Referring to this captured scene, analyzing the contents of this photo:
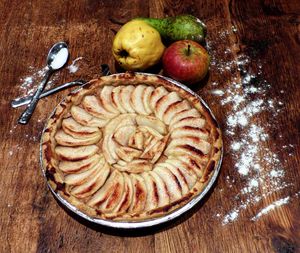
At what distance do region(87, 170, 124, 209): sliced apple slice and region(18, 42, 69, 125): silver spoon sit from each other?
72cm

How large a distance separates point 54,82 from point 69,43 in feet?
1.15

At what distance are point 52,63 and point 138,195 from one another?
1143 mm

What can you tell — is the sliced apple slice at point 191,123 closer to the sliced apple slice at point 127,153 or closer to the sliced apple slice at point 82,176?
the sliced apple slice at point 127,153

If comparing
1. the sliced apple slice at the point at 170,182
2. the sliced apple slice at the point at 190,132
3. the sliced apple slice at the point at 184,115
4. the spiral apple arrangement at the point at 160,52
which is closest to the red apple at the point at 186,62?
the spiral apple arrangement at the point at 160,52

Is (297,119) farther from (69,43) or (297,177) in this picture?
(69,43)

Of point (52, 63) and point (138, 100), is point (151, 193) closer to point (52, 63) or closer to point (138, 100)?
point (138, 100)

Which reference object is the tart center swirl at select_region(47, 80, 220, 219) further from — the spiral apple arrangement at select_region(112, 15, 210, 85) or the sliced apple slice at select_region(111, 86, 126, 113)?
the spiral apple arrangement at select_region(112, 15, 210, 85)

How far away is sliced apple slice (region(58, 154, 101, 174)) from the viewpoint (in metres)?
1.87

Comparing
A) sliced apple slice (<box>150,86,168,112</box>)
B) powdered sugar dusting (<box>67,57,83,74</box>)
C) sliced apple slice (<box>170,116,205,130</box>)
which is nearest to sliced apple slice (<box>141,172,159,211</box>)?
sliced apple slice (<box>170,116,205,130</box>)

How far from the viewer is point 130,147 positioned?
1954 mm

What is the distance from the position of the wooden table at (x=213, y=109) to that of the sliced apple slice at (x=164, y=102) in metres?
0.28

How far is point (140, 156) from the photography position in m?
1.92

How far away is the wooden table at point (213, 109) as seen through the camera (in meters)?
1.83

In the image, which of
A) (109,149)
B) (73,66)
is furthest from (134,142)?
(73,66)
